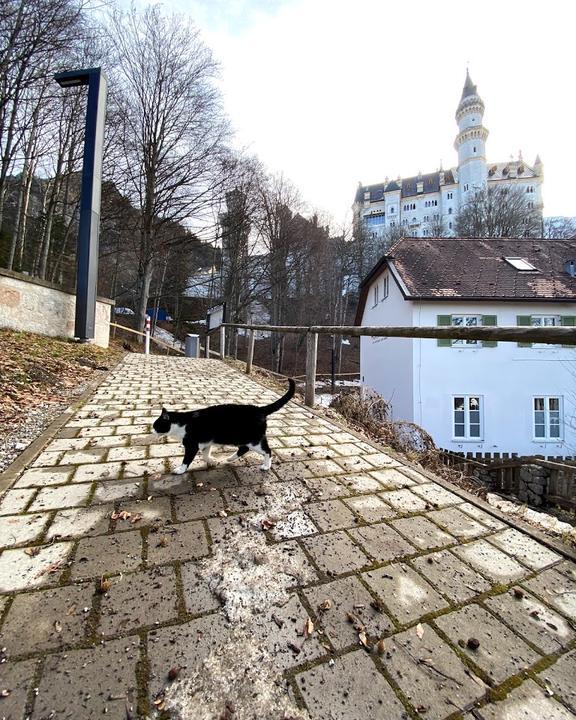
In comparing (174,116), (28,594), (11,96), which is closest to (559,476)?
(28,594)

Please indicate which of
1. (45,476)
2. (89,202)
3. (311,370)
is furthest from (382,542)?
(89,202)

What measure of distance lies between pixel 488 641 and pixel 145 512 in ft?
5.24

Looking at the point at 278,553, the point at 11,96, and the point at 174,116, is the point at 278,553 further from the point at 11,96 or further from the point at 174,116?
the point at 174,116

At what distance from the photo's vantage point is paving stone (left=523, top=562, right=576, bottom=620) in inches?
50.2

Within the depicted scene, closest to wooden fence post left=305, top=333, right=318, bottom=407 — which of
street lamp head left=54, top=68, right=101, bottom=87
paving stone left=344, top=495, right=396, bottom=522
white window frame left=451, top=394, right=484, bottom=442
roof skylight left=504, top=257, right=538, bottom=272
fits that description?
paving stone left=344, top=495, right=396, bottom=522

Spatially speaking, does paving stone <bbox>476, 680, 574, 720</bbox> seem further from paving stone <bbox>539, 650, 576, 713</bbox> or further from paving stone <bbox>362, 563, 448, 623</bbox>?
paving stone <bbox>362, 563, 448, 623</bbox>

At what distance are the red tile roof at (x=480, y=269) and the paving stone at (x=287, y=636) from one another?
13129 mm

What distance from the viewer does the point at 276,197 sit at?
78.8ft

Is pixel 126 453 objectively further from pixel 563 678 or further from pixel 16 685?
pixel 563 678

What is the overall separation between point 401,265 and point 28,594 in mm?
15788

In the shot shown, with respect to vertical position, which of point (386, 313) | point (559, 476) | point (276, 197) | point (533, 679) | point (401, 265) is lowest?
point (559, 476)

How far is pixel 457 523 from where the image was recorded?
71.6 inches

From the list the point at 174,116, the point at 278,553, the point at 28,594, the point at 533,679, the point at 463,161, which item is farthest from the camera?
the point at 463,161

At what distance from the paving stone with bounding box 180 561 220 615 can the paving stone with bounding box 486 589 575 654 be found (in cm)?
105
